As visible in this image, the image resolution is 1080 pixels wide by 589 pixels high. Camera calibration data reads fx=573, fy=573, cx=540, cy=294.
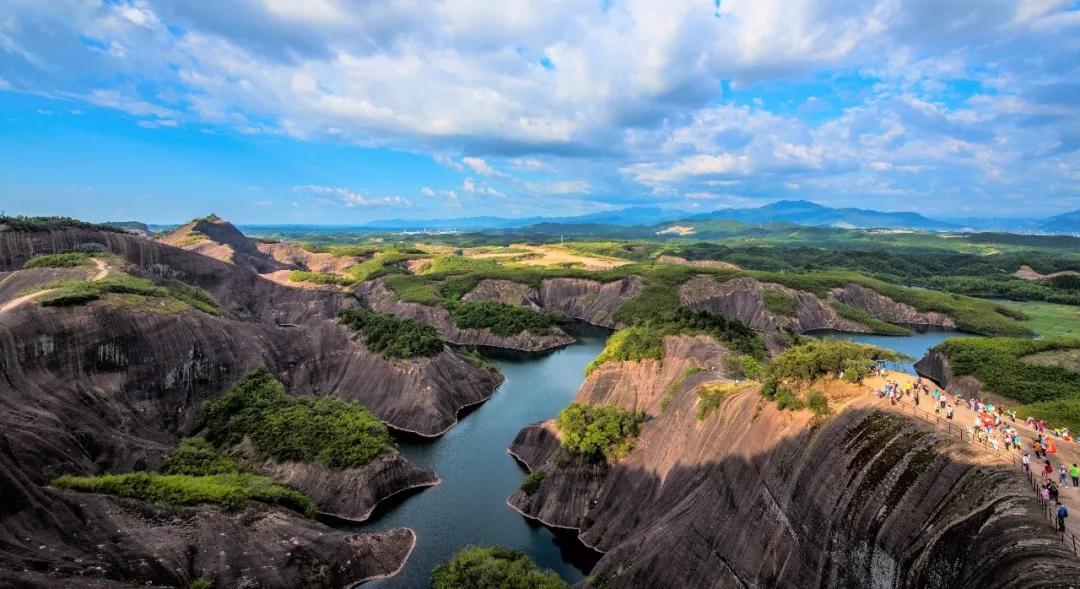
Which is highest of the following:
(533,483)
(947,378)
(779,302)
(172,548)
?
(172,548)

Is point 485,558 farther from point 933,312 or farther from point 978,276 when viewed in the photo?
point 978,276

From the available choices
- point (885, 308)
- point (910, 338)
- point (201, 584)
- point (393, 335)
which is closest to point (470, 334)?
point (393, 335)

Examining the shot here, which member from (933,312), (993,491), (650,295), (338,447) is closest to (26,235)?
(338,447)

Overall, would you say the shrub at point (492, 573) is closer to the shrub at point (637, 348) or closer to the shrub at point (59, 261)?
the shrub at point (637, 348)

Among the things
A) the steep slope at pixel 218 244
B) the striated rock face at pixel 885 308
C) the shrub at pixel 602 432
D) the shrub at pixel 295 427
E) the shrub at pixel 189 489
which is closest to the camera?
the shrub at pixel 189 489

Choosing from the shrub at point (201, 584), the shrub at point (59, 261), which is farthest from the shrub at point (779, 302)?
the shrub at point (59, 261)

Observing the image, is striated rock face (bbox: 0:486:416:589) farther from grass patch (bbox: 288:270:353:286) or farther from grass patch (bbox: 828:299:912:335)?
grass patch (bbox: 828:299:912:335)

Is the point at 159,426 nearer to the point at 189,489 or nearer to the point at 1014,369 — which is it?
the point at 189,489
